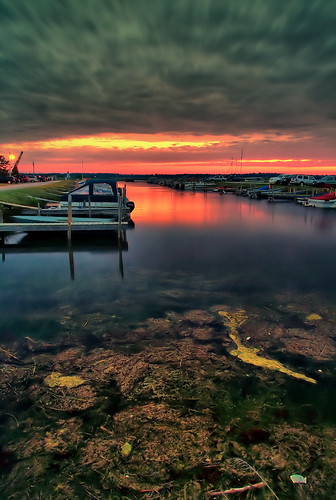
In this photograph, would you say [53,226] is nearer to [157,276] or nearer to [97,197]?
[97,197]

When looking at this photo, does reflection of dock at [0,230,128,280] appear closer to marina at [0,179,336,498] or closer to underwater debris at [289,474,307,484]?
marina at [0,179,336,498]

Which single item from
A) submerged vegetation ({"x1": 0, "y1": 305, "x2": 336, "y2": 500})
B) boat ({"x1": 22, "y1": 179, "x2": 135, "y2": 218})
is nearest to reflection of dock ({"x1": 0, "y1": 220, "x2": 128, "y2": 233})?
boat ({"x1": 22, "y1": 179, "x2": 135, "y2": 218})

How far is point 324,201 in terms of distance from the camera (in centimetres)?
4169

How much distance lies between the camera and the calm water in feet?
31.0

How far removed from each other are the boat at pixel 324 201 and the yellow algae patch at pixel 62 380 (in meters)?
43.6

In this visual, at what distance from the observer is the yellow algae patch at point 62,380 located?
567 cm

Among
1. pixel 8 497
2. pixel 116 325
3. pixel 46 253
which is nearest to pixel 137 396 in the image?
pixel 8 497

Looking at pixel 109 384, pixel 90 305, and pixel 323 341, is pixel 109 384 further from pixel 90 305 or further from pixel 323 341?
pixel 323 341

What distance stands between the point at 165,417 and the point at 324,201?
146ft

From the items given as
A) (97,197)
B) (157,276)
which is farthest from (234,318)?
(97,197)

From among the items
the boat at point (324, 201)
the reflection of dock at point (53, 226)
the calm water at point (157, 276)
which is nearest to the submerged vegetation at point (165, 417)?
the calm water at point (157, 276)

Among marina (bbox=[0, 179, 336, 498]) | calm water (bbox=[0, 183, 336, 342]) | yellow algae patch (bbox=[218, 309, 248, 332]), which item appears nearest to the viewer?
marina (bbox=[0, 179, 336, 498])

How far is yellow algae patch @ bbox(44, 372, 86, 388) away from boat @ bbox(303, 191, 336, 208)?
143 feet

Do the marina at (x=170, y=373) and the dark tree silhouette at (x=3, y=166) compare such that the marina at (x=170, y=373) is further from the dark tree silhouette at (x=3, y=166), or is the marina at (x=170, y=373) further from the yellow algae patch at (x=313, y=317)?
the dark tree silhouette at (x=3, y=166)
